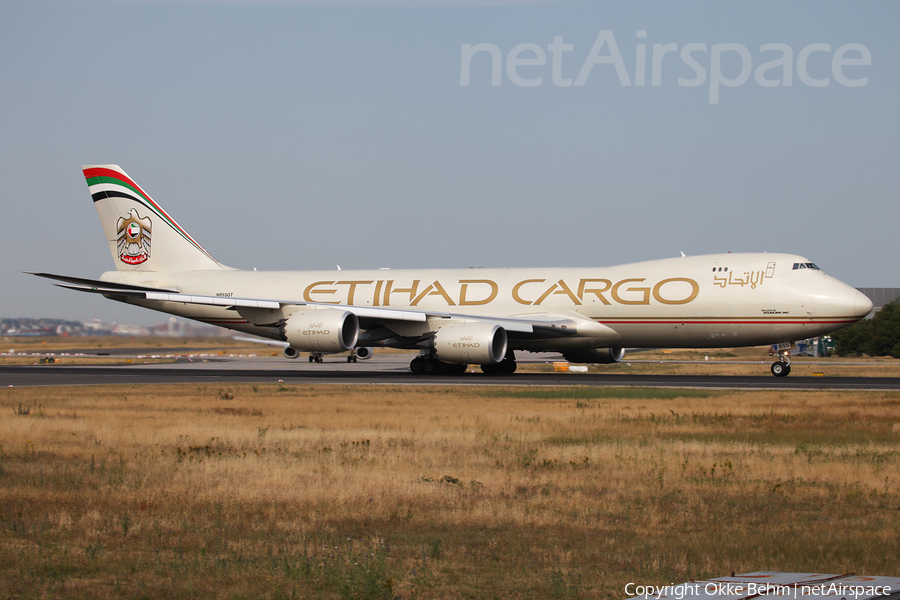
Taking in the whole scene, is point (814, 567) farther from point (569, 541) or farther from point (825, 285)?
point (825, 285)

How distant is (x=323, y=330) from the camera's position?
33.2 m

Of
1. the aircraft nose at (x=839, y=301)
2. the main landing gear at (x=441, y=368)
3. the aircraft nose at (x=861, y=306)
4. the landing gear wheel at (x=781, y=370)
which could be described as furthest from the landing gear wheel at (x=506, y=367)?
the aircraft nose at (x=861, y=306)

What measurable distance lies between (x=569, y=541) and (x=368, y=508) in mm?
2520

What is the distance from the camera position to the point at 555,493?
10.8 m

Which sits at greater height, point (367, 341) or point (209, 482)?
point (367, 341)

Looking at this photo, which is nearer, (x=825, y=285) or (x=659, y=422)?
(x=659, y=422)

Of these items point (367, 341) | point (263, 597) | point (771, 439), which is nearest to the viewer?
point (263, 597)

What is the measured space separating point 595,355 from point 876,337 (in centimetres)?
4767

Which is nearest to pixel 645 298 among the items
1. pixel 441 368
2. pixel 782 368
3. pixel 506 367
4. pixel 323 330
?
pixel 782 368

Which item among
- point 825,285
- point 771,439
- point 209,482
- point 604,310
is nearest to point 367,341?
point 604,310

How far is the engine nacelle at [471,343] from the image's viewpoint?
3198 centimetres

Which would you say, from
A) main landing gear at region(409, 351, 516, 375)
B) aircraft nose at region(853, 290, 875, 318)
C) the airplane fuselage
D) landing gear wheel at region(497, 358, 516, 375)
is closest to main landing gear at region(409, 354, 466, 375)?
main landing gear at region(409, 351, 516, 375)

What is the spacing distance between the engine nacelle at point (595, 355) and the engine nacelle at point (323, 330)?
929cm

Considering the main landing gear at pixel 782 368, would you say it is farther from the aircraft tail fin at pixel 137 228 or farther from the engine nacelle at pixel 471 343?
the aircraft tail fin at pixel 137 228
